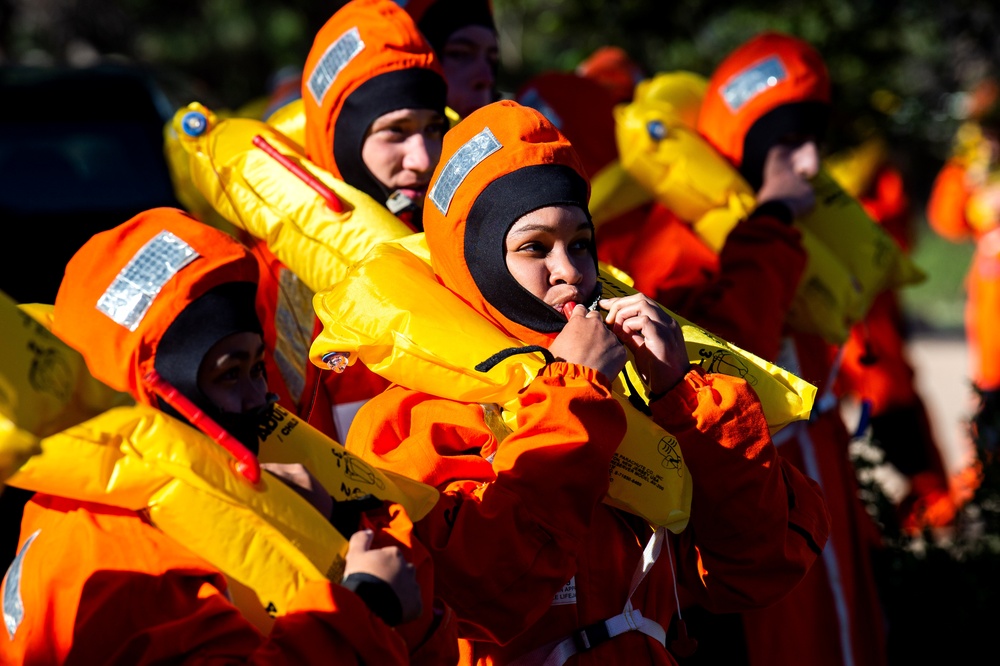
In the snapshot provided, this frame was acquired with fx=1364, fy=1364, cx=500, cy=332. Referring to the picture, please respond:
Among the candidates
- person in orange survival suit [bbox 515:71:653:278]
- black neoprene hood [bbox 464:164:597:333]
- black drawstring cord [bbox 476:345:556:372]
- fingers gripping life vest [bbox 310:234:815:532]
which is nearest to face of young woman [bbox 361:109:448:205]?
fingers gripping life vest [bbox 310:234:815:532]

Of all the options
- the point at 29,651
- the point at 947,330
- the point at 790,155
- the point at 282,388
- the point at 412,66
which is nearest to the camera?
the point at 29,651

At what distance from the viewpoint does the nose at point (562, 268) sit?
9.04ft

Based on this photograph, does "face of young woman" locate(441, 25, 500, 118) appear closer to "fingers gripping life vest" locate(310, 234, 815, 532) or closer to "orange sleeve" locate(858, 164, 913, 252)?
"fingers gripping life vest" locate(310, 234, 815, 532)

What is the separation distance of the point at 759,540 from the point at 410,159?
142 centimetres

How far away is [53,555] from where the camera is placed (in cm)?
222

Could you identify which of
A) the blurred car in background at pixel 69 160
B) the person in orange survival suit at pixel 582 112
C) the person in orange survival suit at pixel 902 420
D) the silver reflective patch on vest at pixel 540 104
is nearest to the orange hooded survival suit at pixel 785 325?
the person in orange survival suit at pixel 582 112

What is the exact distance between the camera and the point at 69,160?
6.09 metres

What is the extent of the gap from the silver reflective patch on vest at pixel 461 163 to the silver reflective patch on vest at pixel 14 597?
3.57ft

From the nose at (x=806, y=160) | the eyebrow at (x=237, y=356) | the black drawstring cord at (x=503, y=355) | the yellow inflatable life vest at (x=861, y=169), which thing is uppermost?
the nose at (x=806, y=160)

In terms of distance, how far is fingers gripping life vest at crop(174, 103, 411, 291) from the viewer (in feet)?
11.4

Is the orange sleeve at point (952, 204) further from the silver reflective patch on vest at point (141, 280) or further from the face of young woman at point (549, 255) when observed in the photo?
the silver reflective patch on vest at point (141, 280)

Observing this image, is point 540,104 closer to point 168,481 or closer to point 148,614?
point 168,481

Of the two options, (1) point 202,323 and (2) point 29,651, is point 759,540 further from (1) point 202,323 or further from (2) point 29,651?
(2) point 29,651

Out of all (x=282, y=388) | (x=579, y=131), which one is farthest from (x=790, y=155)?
(x=282, y=388)
